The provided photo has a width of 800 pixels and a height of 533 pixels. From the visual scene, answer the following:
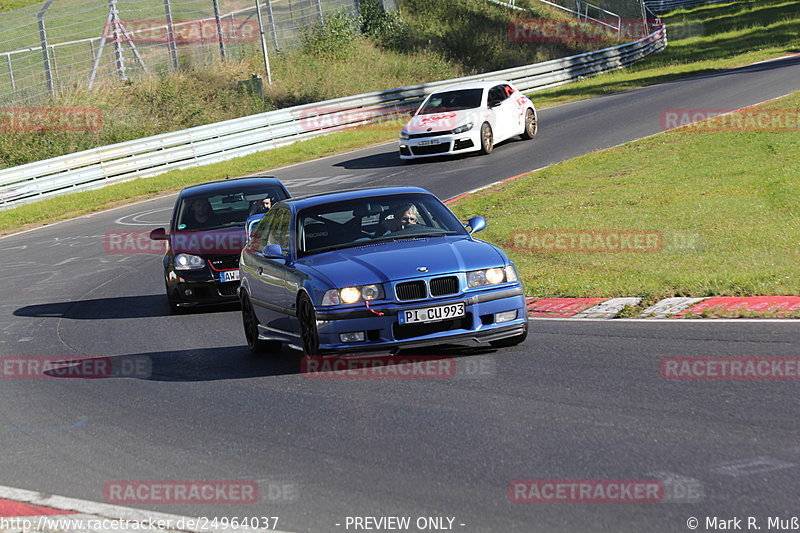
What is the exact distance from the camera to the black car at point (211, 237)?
44.8ft

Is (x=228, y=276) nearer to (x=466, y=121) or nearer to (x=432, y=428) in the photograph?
(x=432, y=428)

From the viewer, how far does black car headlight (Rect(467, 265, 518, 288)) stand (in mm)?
8820

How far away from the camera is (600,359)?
8672mm

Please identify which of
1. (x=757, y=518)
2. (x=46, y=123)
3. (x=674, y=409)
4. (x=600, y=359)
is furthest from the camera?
(x=46, y=123)

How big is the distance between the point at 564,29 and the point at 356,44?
52.1ft

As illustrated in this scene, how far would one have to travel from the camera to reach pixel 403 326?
28.3 feet

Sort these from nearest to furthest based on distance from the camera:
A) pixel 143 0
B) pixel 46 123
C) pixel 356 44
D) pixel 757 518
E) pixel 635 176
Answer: pixel 757 518 → pixel 635 176 → pixel 46 123 → pixel 143 0 → pixel 356 44

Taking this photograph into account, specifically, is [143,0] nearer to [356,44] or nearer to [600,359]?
[356,44]

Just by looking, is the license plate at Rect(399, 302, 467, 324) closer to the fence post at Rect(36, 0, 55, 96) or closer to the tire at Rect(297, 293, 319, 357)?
the tire at Rect(297, 293, 319, 357)

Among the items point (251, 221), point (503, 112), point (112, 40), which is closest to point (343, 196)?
point (251, 221)

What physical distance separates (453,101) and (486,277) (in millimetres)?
19034

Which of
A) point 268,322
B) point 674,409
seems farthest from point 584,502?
point 268,322

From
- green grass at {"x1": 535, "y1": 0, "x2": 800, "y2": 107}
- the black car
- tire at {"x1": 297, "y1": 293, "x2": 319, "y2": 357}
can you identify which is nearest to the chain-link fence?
green grass at {"x1": 535, "y1": 0, "x2": 800, "y2": 107}

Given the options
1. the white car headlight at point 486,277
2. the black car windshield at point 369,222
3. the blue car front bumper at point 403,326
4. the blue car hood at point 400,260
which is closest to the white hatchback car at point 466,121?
the black car windshield at point 369,222
